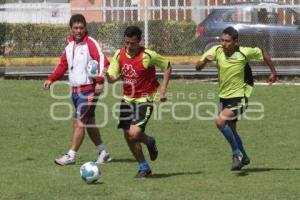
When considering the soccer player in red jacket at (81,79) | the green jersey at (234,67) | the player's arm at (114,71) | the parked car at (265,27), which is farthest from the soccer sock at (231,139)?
the parked car at (265,27)

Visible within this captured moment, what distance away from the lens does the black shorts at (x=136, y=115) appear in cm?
1063

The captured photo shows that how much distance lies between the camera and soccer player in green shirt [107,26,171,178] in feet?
34.8

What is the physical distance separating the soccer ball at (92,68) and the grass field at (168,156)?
3.64ft

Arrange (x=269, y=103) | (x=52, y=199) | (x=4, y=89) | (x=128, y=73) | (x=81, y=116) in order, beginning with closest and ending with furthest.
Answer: (x=52, y=199) < (x=128, y=73) < (x=81, y=116) < (x=269, y=103) < (x=4, y=89)

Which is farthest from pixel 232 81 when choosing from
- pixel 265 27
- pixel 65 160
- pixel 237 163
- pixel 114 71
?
pixel 265 27

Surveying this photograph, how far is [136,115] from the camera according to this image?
35.0 ft

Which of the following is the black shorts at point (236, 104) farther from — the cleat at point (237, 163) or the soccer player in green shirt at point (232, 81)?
the cleat at point (237, 163)

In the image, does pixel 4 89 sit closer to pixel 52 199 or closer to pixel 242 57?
pixel 242 57

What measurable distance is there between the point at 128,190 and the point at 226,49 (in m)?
2.39

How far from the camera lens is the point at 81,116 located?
11.8 m

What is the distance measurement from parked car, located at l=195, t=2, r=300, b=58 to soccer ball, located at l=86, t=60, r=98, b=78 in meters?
10.3

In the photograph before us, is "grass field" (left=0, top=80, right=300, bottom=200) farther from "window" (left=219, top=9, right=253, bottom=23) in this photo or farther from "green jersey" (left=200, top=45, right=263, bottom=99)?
"window" (left=219, top=9, right=253, bottom=23)

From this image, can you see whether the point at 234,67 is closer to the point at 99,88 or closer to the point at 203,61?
the point at 203,61

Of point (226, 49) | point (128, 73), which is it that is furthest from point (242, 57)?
point (128, 73)
